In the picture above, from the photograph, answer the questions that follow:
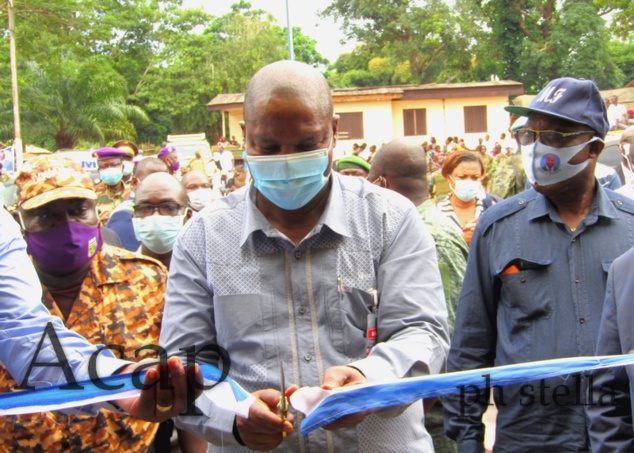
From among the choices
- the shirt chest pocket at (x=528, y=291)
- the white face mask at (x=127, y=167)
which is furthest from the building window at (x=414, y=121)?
the shirt chest pocket at (x=528, y=291)

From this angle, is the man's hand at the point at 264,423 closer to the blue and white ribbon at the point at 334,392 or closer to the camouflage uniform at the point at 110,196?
the blue and white ribbon at the point at 334,392

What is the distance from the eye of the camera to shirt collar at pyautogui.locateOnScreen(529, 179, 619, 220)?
323 centimetres

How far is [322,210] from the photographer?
262 centimetres

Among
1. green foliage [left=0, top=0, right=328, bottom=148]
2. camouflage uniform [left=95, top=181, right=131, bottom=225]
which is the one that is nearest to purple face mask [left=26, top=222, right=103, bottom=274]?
camouflage uniform [left=95, top=181, right=131, bottom=225]

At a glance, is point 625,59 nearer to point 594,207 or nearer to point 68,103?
point 68,103

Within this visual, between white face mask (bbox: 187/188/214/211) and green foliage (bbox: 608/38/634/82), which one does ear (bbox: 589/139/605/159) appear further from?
green foliage (bbox: 608/38/634/82)

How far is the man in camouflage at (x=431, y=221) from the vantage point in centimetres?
409

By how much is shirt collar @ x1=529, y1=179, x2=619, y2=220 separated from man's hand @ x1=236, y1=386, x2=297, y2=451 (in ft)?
5.11

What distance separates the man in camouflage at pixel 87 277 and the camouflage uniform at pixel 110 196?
380 cm

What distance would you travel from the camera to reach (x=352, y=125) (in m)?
36.5

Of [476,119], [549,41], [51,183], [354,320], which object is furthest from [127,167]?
[549,41]

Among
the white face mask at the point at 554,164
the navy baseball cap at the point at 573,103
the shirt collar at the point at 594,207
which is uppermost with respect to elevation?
the navy baseball cap at the point at 573,103

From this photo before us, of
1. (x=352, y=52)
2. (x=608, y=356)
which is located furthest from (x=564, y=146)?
(x=352, y=52)

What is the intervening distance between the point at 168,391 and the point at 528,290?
62.5 inches
